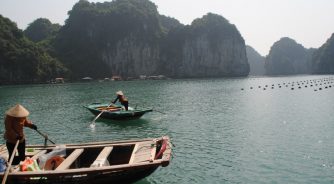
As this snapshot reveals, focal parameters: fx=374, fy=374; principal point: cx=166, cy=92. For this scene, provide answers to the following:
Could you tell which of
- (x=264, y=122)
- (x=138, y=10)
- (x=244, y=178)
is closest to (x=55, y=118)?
(x=264, y=122)

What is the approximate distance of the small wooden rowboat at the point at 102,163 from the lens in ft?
36.9

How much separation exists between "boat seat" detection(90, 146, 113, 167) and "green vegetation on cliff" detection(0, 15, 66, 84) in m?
115

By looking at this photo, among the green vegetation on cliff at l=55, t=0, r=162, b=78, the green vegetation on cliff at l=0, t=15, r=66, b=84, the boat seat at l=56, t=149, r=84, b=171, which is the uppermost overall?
the green vegetation on cliff at l=55, t=0, r=162, b=78

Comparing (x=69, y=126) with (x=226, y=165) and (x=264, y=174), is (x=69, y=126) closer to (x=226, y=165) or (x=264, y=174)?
(x=226, y=165)

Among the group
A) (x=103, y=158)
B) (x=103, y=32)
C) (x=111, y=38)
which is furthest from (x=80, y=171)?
(x=103, y=32)

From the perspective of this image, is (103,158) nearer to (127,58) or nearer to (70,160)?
(70,160)

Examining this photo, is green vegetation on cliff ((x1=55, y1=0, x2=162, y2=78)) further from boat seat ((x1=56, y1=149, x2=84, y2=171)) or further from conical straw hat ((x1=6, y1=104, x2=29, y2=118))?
conical straw hat ((x1=6, y1=104, x2=29, y2=118))

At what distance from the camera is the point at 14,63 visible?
120062 millimetres

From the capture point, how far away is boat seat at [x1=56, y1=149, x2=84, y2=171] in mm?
12312

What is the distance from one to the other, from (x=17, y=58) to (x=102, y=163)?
118954 mm

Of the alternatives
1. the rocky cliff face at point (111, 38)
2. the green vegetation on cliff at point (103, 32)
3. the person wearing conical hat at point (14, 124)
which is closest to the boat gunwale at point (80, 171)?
the person wearing conical hat at point (14, 124)

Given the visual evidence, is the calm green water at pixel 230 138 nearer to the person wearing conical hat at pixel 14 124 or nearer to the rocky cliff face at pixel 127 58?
the person wearing conical hat at pixel 14 124

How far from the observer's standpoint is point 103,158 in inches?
514

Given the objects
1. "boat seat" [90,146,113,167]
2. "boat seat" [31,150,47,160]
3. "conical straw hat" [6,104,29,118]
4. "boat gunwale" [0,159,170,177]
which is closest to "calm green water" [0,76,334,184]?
"boat seat" [90,146,113,167]
